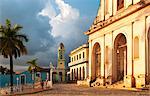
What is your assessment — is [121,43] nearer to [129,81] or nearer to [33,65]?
[129,81]

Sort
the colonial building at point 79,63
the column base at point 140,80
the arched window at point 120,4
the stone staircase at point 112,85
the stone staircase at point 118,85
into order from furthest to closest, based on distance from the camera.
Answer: the colonial building at point 79,63, the arched window at point 120,4, the stone staircase at point 112,85, the stone staircase at point 118,85, the column base at point 140,80

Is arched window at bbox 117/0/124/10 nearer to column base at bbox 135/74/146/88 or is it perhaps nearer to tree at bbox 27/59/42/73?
column base at bbox 135/74/146/88

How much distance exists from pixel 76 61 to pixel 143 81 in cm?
4298

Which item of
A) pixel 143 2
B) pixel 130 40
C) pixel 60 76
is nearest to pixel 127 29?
pixel 130 40

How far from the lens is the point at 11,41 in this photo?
32.2 meters

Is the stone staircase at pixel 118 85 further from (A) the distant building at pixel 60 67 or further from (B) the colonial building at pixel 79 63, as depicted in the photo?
(A) the distant building at pixel 60 67

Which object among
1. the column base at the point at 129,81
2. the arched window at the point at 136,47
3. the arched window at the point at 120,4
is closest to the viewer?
the column base at the point at 129,81

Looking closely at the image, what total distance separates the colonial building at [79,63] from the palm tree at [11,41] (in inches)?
1132

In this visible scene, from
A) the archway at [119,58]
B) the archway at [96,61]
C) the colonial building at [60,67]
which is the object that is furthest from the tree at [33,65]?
the archway at [119,58]

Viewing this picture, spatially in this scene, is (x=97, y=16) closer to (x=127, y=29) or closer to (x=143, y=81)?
(x=127, y=29)

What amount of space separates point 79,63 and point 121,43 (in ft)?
104

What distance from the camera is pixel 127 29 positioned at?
32.5m

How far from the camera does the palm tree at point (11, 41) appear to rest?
32.0 metres

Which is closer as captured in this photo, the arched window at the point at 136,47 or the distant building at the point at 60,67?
the arched window at the point at 136,47
